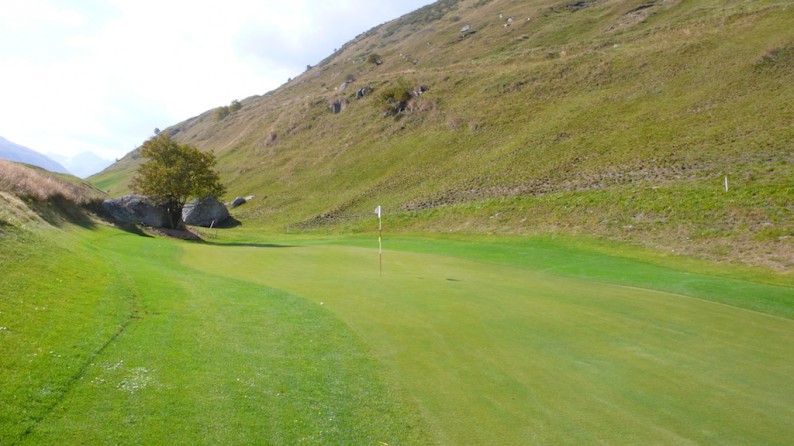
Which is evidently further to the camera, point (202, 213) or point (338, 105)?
point (338, 105)

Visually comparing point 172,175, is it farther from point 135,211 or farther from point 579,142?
point 579,142

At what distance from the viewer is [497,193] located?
1780 inches

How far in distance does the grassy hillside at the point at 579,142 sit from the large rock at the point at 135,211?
16.5 m

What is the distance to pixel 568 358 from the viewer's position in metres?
9.25

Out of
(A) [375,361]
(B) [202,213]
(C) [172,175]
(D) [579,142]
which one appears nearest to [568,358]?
(A) [375,361]

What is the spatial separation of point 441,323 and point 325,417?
5.45m

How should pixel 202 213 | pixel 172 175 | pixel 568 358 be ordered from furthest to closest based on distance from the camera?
pixel 202 213 < pixel 172 175 < pixel 568 358

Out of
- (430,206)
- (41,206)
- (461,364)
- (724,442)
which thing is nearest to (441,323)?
(461,364)

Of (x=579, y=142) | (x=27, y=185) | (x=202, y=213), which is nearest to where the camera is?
(x=27, y=185)

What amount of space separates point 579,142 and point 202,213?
46051 millimetres

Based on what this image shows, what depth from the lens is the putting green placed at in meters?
6.50

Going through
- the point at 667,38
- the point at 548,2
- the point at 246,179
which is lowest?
the point at 246,179

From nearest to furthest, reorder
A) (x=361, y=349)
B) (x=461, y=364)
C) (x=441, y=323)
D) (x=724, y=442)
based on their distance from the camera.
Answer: (x=724, y=442), (x=461, y=364), (x=361, y=349), (x=441, y=323)

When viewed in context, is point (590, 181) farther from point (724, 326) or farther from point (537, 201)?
point (724, 326)
